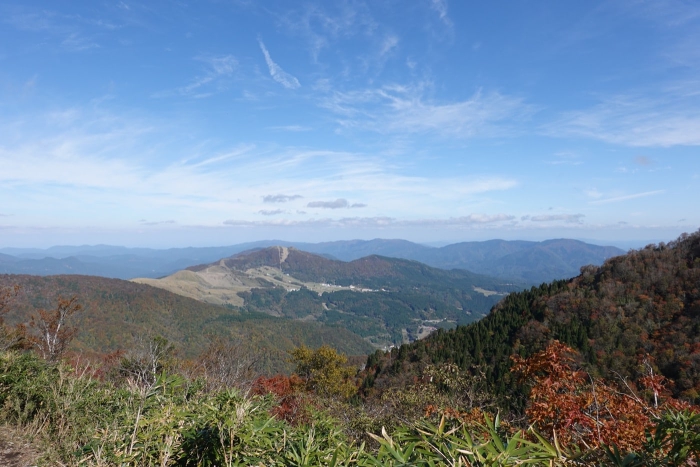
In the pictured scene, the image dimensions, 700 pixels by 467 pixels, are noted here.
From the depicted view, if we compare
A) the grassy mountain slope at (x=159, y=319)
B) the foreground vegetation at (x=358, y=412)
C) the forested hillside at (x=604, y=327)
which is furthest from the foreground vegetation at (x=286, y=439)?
the grassy mountain slope at (x=159, y=319)

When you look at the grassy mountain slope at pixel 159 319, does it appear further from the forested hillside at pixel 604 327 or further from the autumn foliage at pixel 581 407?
the autumn foliage at pixel 581 407

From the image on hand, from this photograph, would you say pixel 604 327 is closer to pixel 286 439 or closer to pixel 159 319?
pixel 286 439

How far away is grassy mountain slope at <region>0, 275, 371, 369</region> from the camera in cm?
10031

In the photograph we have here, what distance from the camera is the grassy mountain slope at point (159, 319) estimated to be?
329ft

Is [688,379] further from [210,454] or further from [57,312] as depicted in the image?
[57,312]

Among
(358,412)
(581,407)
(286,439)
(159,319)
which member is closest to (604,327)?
(358,412)

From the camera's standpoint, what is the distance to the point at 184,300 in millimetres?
145750

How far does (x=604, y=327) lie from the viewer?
41094 mm

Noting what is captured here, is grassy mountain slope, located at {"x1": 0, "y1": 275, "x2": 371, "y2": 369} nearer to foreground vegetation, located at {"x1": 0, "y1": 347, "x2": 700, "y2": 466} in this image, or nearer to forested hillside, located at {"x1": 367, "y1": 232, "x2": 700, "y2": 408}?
forested hillside, located at {"x1": 367, "y1": 232, "x2": 700, "y2": 408}

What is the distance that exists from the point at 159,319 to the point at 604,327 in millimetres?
133736

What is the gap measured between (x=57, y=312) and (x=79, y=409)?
22.8 metres

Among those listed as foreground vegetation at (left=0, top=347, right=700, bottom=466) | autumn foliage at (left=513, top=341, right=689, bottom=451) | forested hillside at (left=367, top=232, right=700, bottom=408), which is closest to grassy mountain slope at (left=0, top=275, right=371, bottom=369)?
forested hillside at (left=367, top=232, right=700, bottom=408)

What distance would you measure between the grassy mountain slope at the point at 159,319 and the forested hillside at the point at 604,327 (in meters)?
54.9

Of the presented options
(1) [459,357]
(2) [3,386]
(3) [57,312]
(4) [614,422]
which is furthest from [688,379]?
(3) [57,312]
